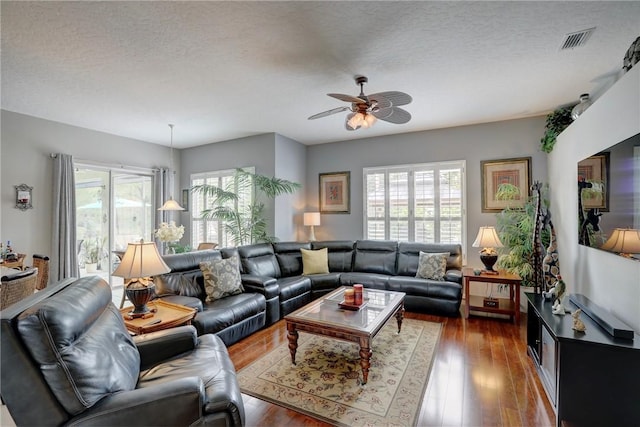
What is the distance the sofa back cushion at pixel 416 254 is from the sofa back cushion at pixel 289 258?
166 cm

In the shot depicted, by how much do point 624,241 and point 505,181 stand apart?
2.73 m

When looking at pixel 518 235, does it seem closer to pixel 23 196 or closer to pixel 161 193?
pixel 161 193

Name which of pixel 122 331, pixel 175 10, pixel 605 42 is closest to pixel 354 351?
pixel 122 331

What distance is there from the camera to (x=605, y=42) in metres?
2.44

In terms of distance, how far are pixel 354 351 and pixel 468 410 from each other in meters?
1.09

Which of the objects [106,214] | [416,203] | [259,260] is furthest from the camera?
→ [106,214]

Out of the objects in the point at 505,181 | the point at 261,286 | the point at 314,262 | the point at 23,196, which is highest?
the point at 505,181

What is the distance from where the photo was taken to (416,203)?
17.0 feet

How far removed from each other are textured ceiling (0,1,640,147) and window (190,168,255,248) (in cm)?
190

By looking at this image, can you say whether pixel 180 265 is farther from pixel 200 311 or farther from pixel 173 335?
pixel 173 335

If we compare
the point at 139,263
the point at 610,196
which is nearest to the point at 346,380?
the point at 139,263

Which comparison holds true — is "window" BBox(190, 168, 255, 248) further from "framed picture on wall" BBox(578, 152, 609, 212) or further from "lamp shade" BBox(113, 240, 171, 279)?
"framed picture on wall" BBox(578, 152, 609, 212)

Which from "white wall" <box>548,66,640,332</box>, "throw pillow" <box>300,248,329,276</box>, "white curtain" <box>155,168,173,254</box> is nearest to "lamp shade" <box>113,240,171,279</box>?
"throw pillow" <box>300,248,329,276</box>

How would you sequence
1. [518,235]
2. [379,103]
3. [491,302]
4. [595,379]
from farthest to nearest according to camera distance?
[518,235]
[491,302]
[379,103]
[595,379]
